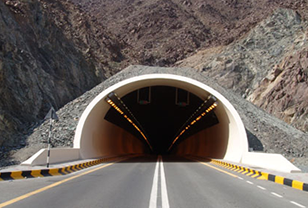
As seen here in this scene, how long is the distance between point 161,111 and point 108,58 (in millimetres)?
39513

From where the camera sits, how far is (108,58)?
75.6 metres

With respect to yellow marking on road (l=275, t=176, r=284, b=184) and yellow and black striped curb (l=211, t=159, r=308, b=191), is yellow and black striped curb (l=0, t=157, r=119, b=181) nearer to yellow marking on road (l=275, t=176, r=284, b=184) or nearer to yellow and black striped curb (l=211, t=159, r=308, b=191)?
yellow and black striped curb (l=211, t=159, r=308, b=191)

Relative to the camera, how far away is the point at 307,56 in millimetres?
52594

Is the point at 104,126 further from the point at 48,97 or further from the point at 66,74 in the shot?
the point at 66,74

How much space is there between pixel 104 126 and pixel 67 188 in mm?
17755

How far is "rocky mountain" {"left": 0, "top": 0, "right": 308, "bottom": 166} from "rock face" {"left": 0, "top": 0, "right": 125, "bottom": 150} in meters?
0.12

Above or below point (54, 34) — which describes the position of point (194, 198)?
below

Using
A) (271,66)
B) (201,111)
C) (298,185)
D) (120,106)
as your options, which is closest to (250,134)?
(201,111)

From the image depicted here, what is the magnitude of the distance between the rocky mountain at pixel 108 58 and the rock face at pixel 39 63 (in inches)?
4.6

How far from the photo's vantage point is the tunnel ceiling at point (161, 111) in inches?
1150

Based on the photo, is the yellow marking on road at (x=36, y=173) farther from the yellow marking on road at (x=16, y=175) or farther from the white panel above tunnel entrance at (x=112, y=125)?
the white panel above tunnel entrance at (x=112, y=125)

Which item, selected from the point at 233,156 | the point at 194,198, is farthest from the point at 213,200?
the point at 233,156

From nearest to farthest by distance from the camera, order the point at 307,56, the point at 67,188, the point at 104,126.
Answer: the point at 67,188 → the point at 104,126 → the point at 307,56

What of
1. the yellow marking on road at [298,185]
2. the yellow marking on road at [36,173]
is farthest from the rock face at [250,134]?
the yellow marking on road at [298,185]
